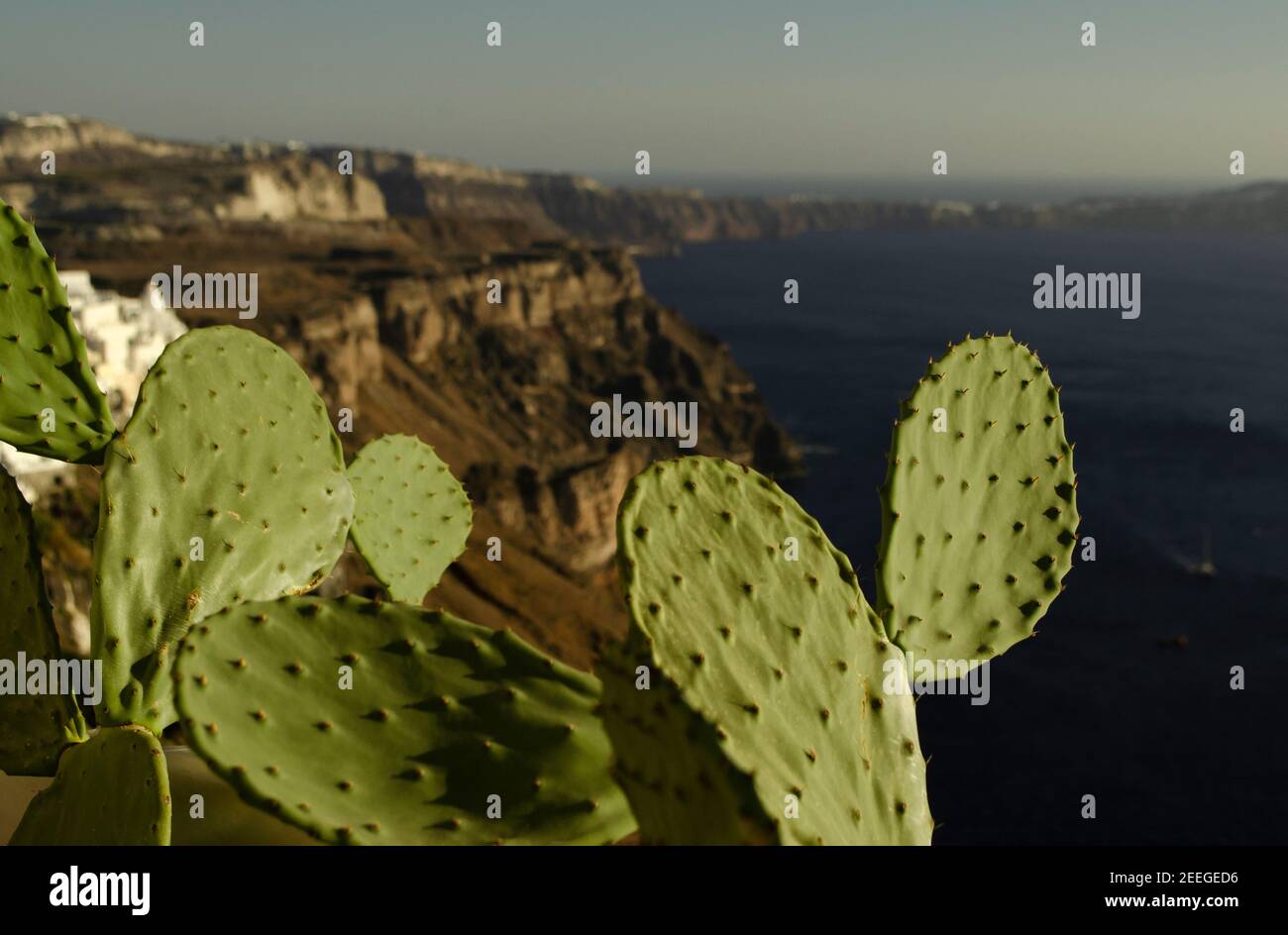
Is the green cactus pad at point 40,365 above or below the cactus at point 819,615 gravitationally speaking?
above

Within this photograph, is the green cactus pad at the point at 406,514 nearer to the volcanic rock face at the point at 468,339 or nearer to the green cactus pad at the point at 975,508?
the green cactus pad at the point at 975,508

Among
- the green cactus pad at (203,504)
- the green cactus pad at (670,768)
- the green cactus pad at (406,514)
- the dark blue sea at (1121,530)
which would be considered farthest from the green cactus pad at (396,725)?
the dark blue sea at (1121,530)

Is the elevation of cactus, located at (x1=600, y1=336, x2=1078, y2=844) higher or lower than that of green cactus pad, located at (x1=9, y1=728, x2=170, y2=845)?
higher

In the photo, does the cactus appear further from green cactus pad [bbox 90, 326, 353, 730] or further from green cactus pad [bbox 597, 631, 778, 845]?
green cactus pad [bbox 90, 326, 353, 730]

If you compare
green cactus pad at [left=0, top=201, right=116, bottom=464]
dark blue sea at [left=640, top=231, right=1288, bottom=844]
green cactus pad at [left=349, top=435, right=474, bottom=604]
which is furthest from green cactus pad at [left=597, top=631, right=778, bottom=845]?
dark blue sea at [left=640, top=231, right=1288, bottom=844]

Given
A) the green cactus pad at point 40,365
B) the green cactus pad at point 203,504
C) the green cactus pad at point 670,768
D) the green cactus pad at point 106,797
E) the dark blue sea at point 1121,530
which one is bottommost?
the dark blue sea at point 1121,530

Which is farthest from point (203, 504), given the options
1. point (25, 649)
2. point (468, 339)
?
point (468, 339)
